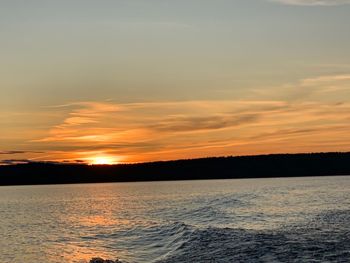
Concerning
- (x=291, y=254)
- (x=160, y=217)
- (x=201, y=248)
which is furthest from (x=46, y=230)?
(x=291, y=254)

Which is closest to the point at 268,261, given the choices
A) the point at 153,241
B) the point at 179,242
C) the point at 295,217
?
the point at 179,242

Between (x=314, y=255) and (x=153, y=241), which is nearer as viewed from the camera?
(x=314, y=255)

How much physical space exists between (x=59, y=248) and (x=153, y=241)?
773cm

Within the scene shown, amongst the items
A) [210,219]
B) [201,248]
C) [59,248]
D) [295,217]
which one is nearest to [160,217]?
[210,219]

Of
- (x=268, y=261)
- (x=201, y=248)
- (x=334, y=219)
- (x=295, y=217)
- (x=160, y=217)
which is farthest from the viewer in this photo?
(x=160, y=217)

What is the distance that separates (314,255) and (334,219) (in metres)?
17.6

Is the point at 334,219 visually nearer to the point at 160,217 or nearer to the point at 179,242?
the point at 179,242

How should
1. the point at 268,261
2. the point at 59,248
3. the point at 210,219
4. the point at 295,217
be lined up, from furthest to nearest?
the point at 210,219 < the point at 295,217 < the point at 59,248 < the point at 268,261

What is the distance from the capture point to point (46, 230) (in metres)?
55.3

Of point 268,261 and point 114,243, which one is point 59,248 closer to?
point 114,243

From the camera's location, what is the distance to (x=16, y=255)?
3806 centimetres

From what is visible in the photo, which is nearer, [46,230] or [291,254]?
[291,254]

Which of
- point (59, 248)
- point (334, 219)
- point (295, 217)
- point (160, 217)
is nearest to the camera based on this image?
point (59, 248)

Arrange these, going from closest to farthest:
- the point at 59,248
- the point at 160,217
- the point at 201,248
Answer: the point at 201,248, the point at 59,248, the point at 160,217
